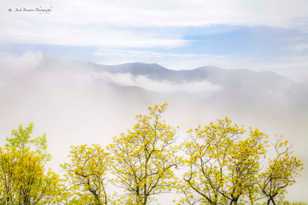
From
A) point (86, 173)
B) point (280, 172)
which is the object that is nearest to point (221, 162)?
point (280, 172)

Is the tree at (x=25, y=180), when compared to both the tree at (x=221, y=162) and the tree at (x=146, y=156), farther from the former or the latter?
the tree at (x=221, y=162)

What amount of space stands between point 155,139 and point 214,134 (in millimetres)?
5995

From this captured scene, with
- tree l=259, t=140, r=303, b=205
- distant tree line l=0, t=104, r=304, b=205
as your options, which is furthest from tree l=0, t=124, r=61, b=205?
tree l=259, t=140, r=303, b=205

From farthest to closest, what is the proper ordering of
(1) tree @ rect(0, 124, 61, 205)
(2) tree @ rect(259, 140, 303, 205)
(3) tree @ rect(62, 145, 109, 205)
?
(3) tree @ rect(62, 145, 109, 205) < (2) tree @ rect(259, 140, 303, 205) < (1) tree @ rect(0, 124, 61, 205)

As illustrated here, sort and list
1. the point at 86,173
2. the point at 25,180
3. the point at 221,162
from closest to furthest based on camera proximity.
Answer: the point at 25,180 → the point at 86,173 → the point at 221,162

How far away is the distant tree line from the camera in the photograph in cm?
3519

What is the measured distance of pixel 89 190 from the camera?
36.2 meters

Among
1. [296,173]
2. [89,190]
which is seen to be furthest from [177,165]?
[296,173]

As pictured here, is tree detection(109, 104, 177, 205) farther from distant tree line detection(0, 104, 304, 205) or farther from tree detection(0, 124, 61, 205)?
tree detection(0, 124, 61, 205)

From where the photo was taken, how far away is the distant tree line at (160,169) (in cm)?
3519

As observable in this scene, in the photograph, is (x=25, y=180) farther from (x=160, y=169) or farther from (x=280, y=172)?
(x=280, y=172)

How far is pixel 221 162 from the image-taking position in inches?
1446

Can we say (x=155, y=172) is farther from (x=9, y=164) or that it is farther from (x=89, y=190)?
(x=9, y=164)

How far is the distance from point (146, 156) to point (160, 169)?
2043mm
